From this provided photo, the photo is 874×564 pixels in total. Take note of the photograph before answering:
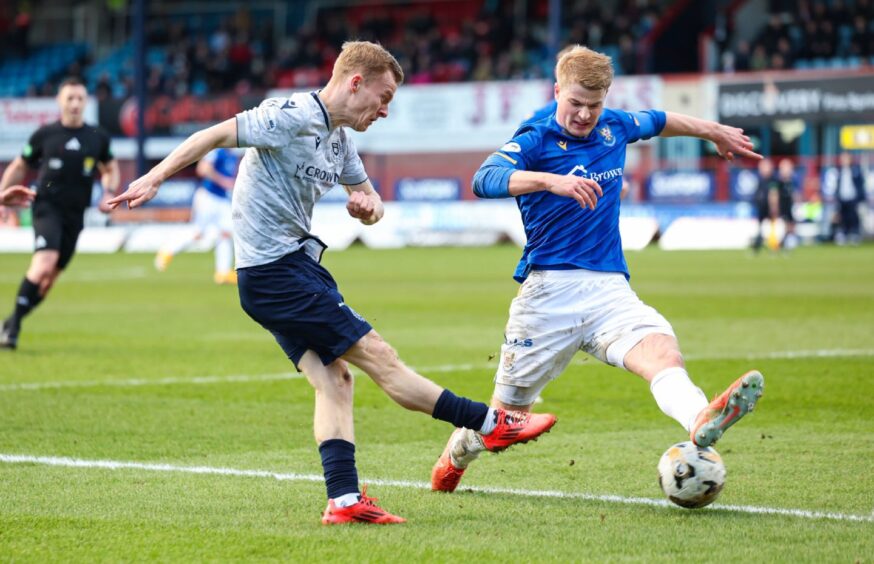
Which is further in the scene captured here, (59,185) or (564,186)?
(59,185)

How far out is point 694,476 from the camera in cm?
585

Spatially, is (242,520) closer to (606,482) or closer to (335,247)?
(606,482)

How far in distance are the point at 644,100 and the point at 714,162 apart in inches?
101

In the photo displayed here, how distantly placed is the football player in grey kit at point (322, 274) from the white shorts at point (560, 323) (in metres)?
0.51

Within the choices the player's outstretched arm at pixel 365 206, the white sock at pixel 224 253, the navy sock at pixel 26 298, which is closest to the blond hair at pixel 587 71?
the player's outstretched arm at pixel 365 206

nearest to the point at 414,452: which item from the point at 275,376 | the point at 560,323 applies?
the point at 560,323

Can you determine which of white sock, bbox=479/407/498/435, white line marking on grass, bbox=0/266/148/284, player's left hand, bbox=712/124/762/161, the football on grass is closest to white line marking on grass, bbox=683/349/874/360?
player's left hand, bbox=712/124/762/161

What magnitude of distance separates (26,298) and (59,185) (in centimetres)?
111

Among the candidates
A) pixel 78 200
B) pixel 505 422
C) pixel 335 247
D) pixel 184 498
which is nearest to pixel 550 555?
pixel 505 422

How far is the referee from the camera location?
13.1 m

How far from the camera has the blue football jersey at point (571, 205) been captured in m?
6.55

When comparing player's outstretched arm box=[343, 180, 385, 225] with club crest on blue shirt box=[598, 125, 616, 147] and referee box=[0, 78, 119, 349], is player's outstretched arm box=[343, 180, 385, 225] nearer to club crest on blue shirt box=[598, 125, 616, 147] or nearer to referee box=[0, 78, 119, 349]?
club crest on blue shirt box=[598, 125, 616, 147]

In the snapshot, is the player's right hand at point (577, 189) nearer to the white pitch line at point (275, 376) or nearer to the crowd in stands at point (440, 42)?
the white pitch line at point (275, 376)

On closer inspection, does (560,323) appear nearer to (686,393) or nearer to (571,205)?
(571,205)
